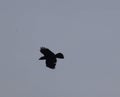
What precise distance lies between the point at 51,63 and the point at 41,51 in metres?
1.52

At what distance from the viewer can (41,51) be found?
61.2 m

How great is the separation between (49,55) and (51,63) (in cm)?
99

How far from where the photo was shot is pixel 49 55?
6119 cm

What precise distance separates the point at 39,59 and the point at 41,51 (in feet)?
6.53

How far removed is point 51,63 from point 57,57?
1848 millimetres

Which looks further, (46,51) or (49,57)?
(49,57)

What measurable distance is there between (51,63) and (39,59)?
5.21 feet

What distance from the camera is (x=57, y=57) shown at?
197 ft

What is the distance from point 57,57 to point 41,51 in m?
1.75

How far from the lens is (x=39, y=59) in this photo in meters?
63.0

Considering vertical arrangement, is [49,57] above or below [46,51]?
below

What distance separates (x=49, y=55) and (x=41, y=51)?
30.1 inches
